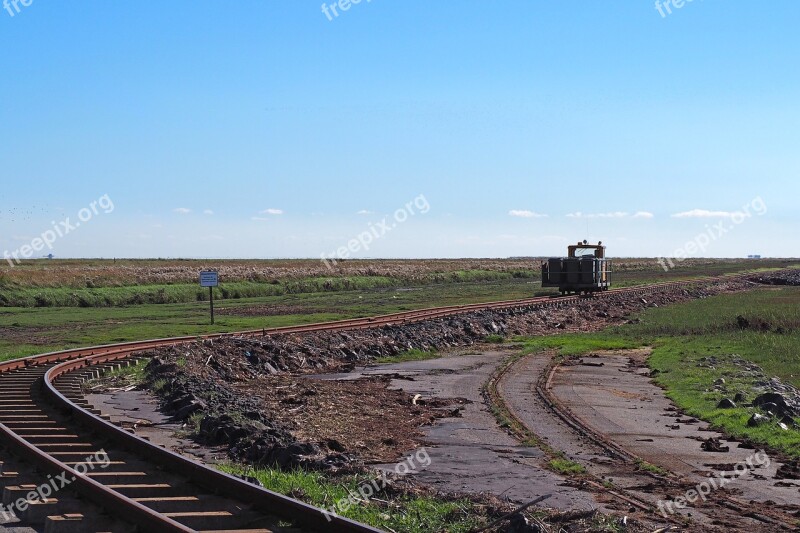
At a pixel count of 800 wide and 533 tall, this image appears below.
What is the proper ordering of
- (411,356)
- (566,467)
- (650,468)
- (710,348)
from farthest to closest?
(710,348) → (411,356) → (650,468) → (566,467)

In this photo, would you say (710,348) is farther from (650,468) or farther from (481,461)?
(481,461)

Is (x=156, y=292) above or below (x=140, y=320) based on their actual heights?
above

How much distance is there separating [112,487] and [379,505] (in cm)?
253

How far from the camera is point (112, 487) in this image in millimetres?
8906

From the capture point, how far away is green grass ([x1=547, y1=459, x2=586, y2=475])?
11.3 meters

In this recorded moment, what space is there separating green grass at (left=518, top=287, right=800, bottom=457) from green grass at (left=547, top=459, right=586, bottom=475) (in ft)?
11.1

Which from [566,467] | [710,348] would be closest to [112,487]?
[566,467]

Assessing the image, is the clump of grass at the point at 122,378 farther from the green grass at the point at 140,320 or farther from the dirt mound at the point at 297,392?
the green grass at the point at 140,320

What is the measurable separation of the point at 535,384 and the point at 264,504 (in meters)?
13.6

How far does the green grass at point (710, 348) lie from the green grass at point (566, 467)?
338 centimetres

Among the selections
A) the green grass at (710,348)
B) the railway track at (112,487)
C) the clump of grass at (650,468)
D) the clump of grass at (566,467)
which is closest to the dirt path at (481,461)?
the clump of grass at (566,467)

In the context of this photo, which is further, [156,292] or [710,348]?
[156,292]

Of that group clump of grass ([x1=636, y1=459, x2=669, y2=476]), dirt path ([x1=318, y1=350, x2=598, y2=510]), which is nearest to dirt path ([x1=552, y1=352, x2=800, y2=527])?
clump of grass ([x1=636, y1=459, x2=669, y2=476])

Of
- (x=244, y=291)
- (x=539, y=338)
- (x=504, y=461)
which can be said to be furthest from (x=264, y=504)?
(x=244, y=291)
